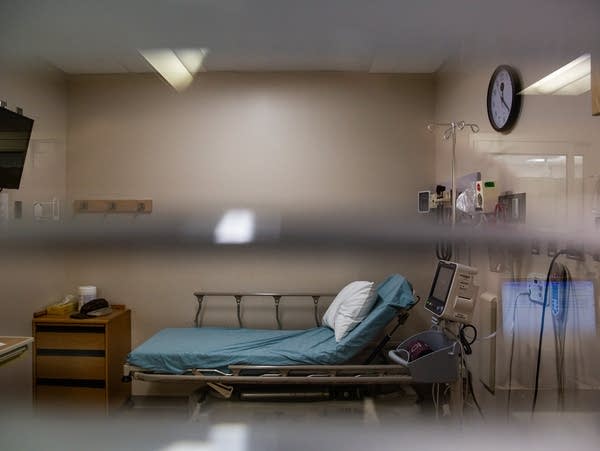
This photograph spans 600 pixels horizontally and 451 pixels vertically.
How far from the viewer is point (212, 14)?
428 mm

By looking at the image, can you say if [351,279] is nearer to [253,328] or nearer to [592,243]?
[253,328]

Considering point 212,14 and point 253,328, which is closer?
point 212,14

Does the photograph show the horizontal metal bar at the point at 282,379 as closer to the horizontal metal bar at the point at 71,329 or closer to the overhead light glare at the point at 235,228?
the horizontal metal bar at the point at 71,329

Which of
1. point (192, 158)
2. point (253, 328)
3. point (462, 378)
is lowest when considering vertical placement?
point (462, 378)

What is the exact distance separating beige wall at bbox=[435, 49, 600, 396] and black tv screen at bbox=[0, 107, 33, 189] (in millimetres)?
486

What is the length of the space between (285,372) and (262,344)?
14cm

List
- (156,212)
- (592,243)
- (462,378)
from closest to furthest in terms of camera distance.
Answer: (156,212)
(592,243)
(462,378)

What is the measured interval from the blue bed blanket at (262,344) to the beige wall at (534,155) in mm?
146

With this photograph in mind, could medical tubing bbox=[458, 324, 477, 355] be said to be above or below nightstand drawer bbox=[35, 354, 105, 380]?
below

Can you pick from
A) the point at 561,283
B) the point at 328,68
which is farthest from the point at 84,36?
the point at 561,283

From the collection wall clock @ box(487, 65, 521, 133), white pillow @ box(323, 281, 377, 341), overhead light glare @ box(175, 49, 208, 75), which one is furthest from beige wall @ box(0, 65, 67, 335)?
wall clock @ box(487, 65, 521, 133)

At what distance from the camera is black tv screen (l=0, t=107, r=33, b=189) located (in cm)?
41

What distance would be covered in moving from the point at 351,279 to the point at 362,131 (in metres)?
0.18

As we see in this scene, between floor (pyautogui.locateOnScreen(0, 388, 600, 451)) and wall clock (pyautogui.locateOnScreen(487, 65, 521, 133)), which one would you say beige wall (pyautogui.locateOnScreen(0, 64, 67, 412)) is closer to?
floor (pyautogui.locateOnScreen(0, 388, 600, 451))
